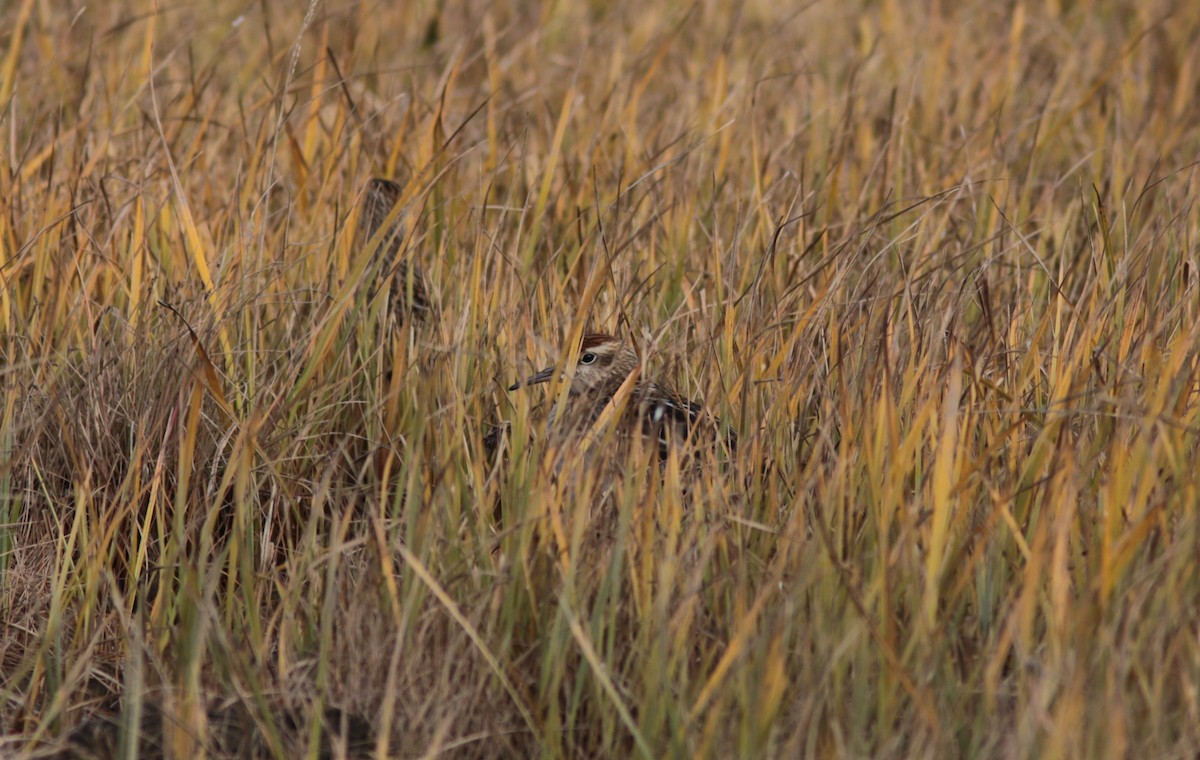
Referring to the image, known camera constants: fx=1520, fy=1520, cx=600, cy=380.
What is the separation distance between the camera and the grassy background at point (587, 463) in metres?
2.22

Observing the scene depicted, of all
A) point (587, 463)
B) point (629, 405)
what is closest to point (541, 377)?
point (629, 405)

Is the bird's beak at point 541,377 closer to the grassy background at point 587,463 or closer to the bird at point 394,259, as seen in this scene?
the grassy background at point 587,463

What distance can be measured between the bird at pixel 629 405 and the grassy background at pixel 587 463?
0.07m

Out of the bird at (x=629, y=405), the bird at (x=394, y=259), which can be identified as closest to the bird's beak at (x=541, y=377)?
the bird at (x=629, y=405)

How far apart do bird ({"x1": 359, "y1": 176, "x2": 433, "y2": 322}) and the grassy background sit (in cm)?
8

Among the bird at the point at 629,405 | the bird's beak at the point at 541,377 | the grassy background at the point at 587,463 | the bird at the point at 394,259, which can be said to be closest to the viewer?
the grassy background at the point at 587,463

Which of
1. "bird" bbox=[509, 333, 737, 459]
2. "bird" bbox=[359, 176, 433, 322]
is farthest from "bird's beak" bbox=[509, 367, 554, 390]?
"bird" bbox=[359, 176, 433, 322]

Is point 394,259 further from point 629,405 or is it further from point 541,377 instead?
point 629,405

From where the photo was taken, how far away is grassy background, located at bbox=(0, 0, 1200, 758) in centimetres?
222

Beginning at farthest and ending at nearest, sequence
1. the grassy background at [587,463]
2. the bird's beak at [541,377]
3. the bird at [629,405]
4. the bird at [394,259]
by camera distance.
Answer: the bird at [394,259] < the bird's beak at [541,377] < the bird at [629,405] < the grassy background at [587,463]

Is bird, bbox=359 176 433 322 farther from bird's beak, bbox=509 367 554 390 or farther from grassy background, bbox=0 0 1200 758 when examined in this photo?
bird's beak, bbox=509 367 554 390

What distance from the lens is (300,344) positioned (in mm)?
3207

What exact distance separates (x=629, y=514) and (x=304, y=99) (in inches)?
113

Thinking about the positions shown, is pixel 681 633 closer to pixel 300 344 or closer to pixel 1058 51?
pixel 300 344
